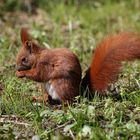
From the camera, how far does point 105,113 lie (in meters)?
4.95

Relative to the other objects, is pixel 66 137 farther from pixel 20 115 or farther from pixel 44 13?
pixel 44 13

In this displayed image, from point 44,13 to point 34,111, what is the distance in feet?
15.7

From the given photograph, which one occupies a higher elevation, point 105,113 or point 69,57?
point 69,57

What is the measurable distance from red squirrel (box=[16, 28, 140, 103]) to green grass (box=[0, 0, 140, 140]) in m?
0.15

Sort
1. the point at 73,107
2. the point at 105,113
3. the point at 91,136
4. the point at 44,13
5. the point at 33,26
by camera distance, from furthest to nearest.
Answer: the point at 44,13, the point at 33,26, the point at 73,107, the point at 105,113, the point at 91,136

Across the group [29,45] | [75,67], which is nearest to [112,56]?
[75,67]

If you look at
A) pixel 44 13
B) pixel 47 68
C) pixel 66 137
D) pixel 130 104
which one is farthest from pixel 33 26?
pixel 66 137

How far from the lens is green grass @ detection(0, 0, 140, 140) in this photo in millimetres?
4723

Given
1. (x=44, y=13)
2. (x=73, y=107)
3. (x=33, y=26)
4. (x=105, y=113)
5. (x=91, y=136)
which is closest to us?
(x=91, y=136)

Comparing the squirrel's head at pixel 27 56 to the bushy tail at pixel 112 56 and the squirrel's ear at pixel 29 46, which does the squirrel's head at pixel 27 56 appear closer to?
the squirrel's ear at pixel 29 46

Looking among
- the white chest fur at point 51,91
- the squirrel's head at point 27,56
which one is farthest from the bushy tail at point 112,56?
the squirrel's head at point 27,56

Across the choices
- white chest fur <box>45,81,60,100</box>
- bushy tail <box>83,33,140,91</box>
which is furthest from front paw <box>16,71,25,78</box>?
bushy tail <box>83,33,140,91</box>

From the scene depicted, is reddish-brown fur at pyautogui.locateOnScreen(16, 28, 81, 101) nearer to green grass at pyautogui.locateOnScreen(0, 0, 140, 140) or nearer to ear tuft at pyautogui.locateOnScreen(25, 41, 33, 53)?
ear tuft at pyautogui.locateOnScreen(25, 41, 33, 53)

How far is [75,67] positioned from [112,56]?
362 millimetres
